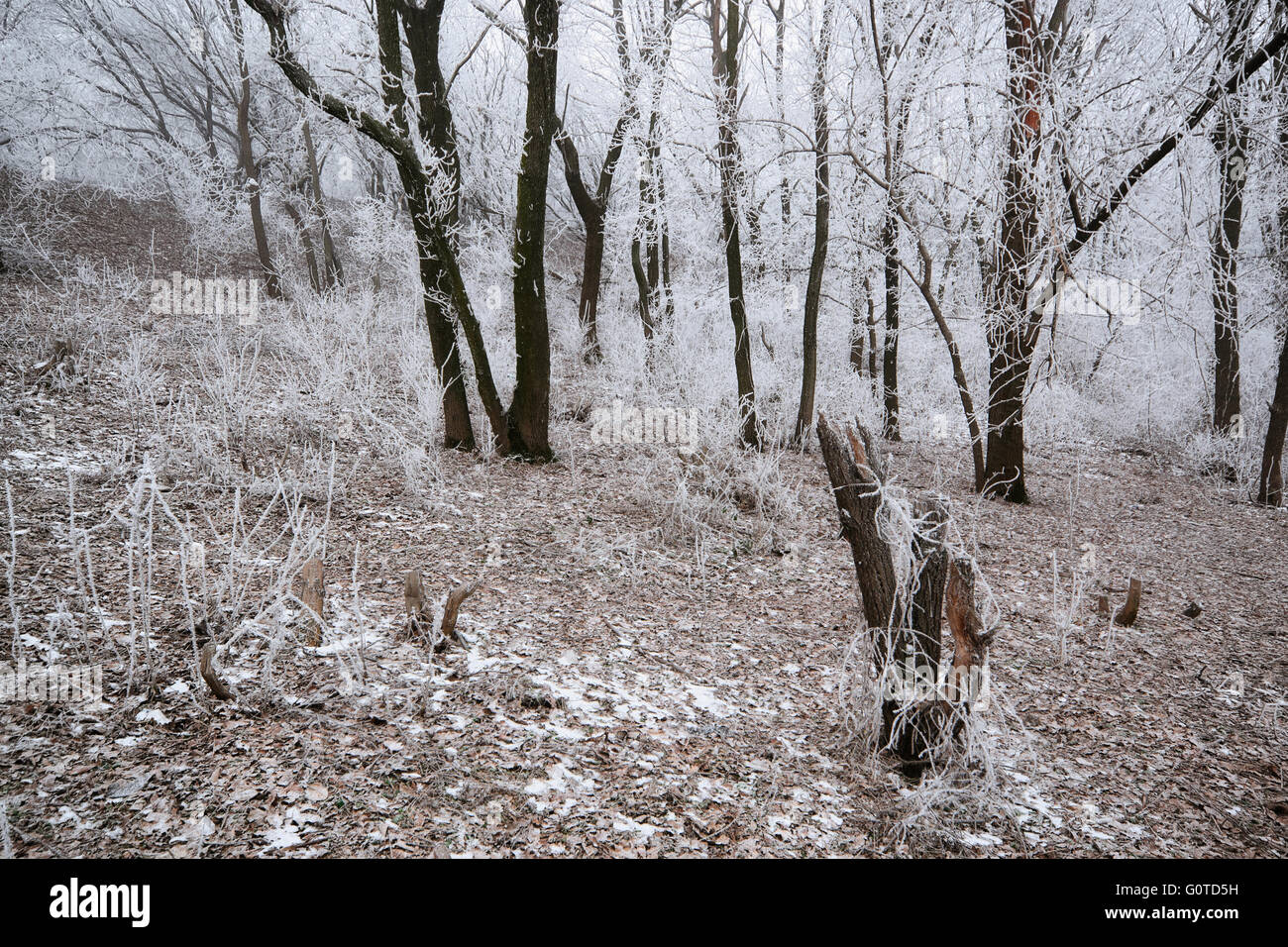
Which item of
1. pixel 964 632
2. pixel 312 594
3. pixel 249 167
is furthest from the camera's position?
pixel 249 167

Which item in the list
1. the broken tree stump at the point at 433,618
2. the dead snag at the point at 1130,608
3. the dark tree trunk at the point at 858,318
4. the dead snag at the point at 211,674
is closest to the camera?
the dead snag at the point at 211,674

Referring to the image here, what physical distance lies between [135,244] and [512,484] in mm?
14572

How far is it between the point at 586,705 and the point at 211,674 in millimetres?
1450

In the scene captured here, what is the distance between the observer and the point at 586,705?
3.00 m

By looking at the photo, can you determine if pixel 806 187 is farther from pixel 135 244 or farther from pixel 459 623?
pixel 135 244

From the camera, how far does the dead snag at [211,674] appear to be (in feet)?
7.98

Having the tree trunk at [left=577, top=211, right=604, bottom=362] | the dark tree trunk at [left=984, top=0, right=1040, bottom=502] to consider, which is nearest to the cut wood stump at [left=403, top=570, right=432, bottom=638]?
the dark tree trunk at [left=984, top=0, right=1040, bottom=502]

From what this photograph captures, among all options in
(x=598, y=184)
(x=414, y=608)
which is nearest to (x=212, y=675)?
(x=414, y=608)

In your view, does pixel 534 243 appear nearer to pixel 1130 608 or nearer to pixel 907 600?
pixel 907 600

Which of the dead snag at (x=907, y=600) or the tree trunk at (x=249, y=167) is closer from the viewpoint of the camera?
the dead snag at (x=907, y=600)

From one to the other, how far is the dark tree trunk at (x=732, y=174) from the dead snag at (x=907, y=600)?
4811mm

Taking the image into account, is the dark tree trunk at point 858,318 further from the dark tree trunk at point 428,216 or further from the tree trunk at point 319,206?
the tree trunk at point 319,206

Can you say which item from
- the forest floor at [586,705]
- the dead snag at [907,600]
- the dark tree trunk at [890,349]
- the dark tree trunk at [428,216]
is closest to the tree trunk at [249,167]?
the dark tree trunk at [428,216]
